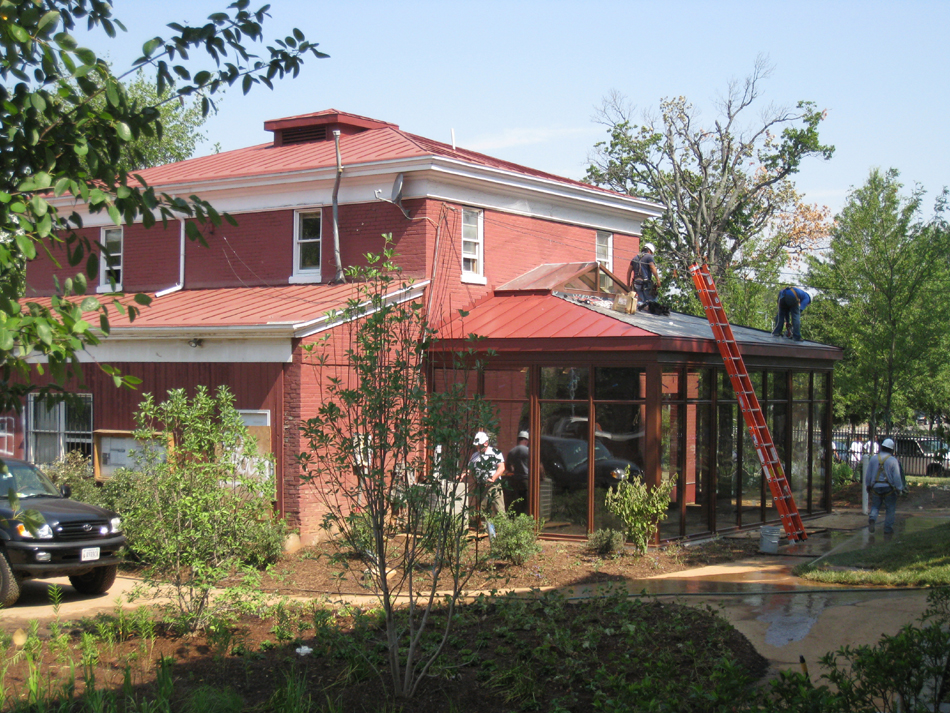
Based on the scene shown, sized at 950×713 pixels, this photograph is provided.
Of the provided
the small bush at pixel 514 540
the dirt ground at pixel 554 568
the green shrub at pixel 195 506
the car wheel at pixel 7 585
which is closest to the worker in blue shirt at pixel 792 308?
the dirt ground at pixel 554 568

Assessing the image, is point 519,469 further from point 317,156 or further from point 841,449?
point 841,449

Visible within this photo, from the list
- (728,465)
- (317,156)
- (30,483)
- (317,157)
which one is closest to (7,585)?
(30,483)

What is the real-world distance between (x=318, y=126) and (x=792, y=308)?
11.7 meters

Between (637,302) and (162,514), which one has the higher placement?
(637,302)

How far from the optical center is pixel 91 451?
56.7 ft

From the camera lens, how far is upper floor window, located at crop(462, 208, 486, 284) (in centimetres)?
1780

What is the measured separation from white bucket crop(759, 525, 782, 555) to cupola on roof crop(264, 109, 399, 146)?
1274 cm

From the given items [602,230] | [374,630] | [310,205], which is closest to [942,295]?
[602,230]

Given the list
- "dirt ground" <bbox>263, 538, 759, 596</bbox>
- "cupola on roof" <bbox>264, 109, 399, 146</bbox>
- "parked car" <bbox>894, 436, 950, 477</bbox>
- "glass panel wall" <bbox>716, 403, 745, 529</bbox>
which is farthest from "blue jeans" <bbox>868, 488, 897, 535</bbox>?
"parked car" <bbox>894, 436, 950, 477</bbox>

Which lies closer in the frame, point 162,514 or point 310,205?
point 162,514

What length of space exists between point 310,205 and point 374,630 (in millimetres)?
11482

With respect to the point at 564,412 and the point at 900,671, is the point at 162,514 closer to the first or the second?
the point at 900,671

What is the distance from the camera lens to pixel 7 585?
10.5 metres

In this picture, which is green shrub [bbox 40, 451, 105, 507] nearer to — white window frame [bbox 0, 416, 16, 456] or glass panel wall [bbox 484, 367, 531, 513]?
white window frame [bbox 0, 416, 16, 456]
